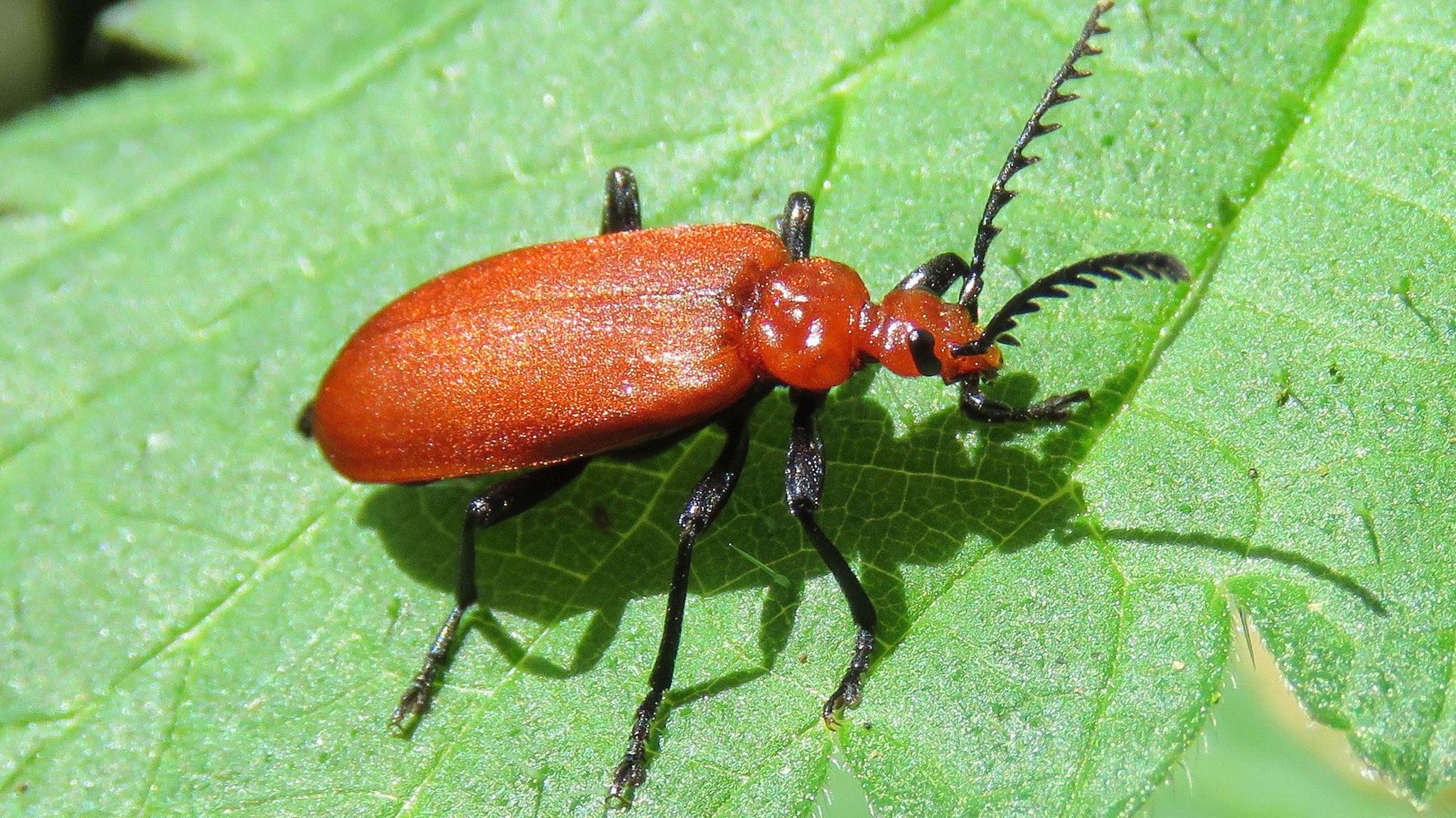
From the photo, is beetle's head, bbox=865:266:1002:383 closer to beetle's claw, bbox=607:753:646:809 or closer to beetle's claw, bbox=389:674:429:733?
beetle's claw, bbox=607:753:646:809

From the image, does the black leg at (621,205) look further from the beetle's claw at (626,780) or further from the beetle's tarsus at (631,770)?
the beetle's claw at (626,780)

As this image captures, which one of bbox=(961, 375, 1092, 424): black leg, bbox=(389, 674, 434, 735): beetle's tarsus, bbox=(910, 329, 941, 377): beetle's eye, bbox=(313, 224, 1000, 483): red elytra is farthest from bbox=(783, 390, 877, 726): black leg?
bbox=(389, 674, 434, 735): beetle's tarsus

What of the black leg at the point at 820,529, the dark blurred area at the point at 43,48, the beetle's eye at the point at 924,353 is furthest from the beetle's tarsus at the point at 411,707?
the dark blurred area at the point at 43,48

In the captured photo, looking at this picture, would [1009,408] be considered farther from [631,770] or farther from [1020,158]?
[631,770]

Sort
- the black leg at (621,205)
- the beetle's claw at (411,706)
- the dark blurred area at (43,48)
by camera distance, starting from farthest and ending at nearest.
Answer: the dark blurred area at (43,48)
the black leg at (621,205)
the beetle's claw at (411,706)

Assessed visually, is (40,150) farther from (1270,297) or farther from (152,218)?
(1270,297)

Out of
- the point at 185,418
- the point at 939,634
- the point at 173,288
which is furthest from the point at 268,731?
the point at 939,634

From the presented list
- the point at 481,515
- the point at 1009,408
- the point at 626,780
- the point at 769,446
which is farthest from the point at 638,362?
the point at 626,780
